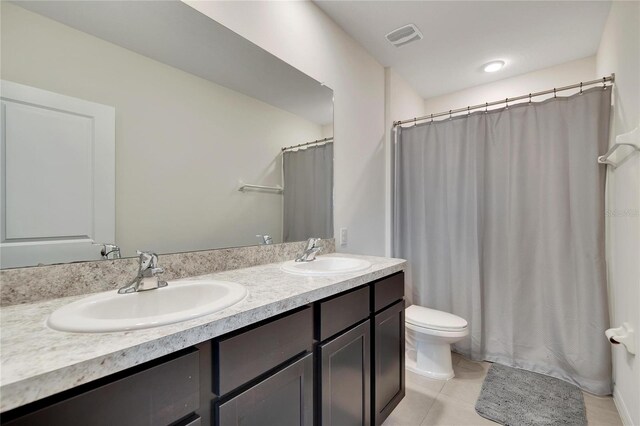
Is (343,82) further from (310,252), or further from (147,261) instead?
(147,261)

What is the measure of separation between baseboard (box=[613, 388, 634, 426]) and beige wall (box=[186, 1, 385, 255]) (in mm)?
1644

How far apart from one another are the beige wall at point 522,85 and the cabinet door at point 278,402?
2956 millimetres

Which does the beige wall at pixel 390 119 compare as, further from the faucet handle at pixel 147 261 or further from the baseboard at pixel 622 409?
the faucet handle at pixel 147 261

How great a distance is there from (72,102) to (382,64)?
2296 mm

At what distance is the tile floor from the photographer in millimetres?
1610

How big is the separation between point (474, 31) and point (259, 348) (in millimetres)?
2480

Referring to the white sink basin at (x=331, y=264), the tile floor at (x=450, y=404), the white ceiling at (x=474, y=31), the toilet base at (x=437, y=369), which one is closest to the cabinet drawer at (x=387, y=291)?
the white sink basin at (x=331, y=264)

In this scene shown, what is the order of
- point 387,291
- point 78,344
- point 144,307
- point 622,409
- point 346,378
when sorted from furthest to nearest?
point 622,409 → point 387,291 → point 346,378 → point 144,307 → point 78,344

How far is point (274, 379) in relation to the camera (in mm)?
868

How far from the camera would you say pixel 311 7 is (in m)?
1.82

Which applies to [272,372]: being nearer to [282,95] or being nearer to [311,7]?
[282,95]

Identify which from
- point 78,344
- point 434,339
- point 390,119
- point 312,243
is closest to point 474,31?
point 390,119

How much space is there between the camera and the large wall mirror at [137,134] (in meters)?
0.86

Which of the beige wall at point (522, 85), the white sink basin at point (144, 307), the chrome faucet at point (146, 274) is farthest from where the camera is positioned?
the beige wall at point (522, 85)
